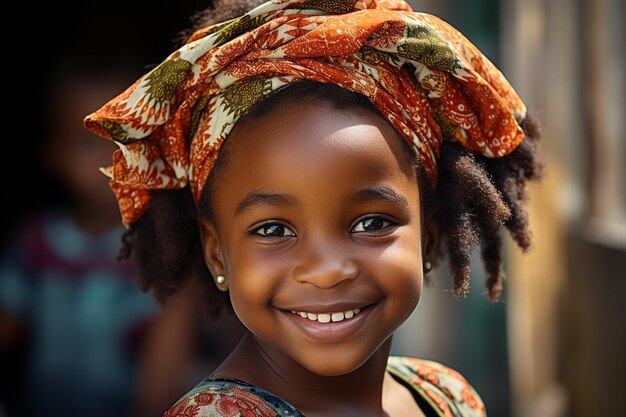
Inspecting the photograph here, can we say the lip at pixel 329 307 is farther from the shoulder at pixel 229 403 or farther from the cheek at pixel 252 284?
the shoulder at pixel 229 403

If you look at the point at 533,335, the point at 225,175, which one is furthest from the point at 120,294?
the point at 533,335

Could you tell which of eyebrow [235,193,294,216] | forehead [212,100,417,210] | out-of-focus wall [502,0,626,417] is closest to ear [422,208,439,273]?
forehead [212,100,417,210]

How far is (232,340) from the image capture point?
4898mm

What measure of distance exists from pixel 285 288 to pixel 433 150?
53cm

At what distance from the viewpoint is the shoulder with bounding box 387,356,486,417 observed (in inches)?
104

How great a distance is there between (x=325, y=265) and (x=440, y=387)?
76 centimetres

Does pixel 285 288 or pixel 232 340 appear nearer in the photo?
pixel 285 288

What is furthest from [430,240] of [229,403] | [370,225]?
[229,403]

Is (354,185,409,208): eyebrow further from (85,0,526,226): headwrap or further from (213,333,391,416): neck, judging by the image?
(213,333,391,416): neck

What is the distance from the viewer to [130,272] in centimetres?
448

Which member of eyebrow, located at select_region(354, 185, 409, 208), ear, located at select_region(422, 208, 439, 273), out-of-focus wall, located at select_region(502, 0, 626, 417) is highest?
eyebrow, located at select_region(354, 185, 409, 208)

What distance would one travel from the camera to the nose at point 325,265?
6.86 ft

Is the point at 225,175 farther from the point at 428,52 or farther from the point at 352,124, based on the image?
the point at 428,52

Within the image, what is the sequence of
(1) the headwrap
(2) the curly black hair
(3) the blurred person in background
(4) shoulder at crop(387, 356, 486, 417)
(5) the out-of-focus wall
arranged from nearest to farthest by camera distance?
(1) the headwrap
(2) the curly black hair
(4) shoulder at crop(387, 356, 486, 417)
(3) the blurred person in background
(5) the out-of-focus wall
